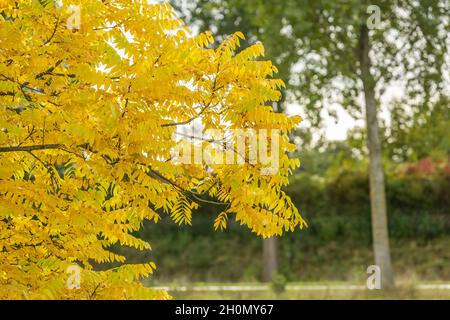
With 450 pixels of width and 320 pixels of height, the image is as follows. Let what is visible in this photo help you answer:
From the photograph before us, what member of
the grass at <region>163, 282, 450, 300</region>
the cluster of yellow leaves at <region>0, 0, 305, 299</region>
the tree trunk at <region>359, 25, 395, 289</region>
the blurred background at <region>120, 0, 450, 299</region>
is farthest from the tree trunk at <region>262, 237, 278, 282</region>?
the cluster of yellow leaves at <region>0, 0, 305, 299</region>

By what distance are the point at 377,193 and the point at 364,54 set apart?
374 cm

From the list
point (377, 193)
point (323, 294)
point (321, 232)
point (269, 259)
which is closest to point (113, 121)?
point (323, 294)

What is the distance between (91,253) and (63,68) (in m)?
2.14

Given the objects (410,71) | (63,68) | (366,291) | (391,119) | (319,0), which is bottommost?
(366,291)

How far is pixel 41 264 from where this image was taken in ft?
21.8

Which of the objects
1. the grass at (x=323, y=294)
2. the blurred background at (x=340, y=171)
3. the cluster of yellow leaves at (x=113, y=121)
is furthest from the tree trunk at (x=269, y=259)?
the cluster of yellow leaves at (x=113, y=121)

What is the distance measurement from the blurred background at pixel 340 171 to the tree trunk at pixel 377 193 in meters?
0.27

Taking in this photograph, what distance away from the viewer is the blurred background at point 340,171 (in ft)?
54.6

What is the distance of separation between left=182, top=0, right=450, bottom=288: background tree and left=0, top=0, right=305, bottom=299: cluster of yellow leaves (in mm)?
10232

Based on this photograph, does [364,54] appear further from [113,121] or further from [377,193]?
[113,121]

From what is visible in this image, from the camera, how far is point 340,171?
2558cm
